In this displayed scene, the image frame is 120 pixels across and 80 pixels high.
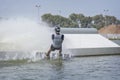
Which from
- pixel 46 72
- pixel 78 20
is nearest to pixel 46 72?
pixel 46 72

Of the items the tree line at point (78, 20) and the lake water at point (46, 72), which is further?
the tree line at point (78, 20)

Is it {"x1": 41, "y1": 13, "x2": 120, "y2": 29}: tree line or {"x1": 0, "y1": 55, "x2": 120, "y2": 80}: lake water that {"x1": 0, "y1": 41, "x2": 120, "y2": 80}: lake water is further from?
{"x1": 41, "y1": 13, "x2": 120, "y2": 29}: tree line

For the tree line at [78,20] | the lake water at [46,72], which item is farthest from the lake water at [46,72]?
the tree line at [78,20]

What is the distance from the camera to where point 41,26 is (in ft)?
104

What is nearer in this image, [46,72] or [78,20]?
[46,72]

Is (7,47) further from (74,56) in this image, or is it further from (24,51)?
(74,56)

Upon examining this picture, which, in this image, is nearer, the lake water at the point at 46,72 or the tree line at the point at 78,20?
the lake water at the point at 46,72

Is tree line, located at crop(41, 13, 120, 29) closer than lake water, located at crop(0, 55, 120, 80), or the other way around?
lake water, located at crop(0, 55, 120, 80)

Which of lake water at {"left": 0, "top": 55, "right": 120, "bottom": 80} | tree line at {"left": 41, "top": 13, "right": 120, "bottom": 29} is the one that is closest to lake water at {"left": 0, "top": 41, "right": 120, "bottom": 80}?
lake water at {"left": 0, "top": 55, "right": 120, "bottom": 80}

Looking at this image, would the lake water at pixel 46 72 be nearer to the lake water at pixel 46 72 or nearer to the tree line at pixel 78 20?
the lake water at pixel 46 72

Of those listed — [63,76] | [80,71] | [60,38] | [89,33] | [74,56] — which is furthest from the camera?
[89,33]

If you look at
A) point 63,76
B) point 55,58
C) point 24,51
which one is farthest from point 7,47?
point 63,76

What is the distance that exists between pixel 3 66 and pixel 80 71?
4629 millimetres

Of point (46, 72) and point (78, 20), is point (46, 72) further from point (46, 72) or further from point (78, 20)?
point (78, 20)
